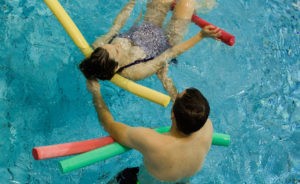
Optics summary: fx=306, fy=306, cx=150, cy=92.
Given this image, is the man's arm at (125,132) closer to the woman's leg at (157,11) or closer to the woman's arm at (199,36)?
the woman's arm at (199,36)

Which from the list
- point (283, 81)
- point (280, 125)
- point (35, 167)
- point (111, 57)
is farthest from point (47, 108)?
point (283, 81)

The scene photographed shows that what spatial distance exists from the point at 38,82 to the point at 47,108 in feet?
1.04

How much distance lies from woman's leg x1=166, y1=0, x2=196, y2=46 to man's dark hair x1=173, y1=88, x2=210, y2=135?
1567mm

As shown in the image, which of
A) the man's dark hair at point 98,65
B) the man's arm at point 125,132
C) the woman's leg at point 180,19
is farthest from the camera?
the woman's leg at point 180,19

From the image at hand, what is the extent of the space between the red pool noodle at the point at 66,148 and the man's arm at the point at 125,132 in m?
0.09

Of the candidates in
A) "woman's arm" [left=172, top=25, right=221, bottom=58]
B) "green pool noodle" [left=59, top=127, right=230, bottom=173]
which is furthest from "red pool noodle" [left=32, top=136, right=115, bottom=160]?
"woman's arm" [left=172, top=25, right=221, bottom=58]

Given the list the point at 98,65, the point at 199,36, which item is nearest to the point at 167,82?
the point at 199,36

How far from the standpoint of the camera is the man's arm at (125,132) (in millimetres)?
1882

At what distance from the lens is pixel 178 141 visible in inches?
73.8

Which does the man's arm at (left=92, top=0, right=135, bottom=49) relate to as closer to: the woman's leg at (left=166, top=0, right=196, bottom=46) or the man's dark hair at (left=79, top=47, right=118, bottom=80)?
the woman's leg at (left=166, top=0, right=196, bottom=46)

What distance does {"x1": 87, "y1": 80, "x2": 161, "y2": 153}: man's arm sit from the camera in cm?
188

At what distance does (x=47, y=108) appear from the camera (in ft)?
9.87

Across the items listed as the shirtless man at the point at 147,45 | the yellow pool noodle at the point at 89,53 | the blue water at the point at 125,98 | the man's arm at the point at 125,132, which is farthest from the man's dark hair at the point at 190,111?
the blue water at the point at 125,98

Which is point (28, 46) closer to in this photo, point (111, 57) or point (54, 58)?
point (54, 58)
